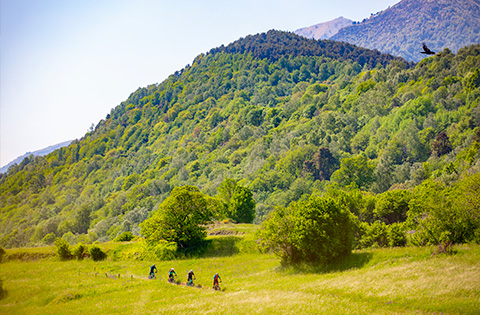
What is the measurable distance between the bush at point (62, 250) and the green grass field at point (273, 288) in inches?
343

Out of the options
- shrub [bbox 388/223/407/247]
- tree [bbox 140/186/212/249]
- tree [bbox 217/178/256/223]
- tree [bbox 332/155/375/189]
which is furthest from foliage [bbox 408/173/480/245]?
tree [bbox 332/155/375/189]

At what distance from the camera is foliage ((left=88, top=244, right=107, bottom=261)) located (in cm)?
6062

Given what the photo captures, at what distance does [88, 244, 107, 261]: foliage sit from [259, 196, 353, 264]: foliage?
33647mm

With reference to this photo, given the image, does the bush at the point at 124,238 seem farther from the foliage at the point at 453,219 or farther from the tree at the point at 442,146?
the tree at the point at 442,146

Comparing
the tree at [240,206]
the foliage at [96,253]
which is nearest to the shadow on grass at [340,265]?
the foliage at [96,253]

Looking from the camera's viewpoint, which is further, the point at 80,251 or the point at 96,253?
the point at 80,251

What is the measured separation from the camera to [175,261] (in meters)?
56.7

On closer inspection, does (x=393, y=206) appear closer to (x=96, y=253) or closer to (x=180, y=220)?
(x=180, y=220)

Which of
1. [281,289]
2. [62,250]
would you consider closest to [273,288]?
[281,289]

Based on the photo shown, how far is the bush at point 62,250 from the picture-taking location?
6167cm

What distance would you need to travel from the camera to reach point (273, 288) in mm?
35125

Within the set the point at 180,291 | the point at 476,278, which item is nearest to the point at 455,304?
the point at 476,278

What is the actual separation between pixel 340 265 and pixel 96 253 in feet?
146

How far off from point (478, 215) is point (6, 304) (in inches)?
2171
